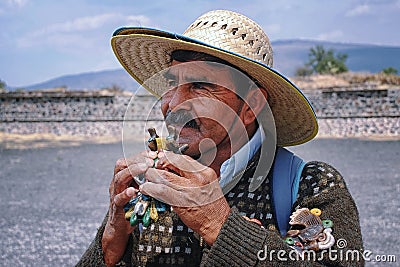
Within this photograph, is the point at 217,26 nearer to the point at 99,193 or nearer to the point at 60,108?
the point at 99,193

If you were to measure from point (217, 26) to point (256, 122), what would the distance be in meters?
0.25

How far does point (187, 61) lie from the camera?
136 centimetres

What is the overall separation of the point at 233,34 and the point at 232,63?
0.23ft

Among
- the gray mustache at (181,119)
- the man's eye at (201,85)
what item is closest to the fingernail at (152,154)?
the gray mustache at (181,119)

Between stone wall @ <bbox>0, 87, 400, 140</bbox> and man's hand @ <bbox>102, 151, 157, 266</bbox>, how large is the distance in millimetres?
12819

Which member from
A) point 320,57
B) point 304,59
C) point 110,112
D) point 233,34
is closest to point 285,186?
point 233,34

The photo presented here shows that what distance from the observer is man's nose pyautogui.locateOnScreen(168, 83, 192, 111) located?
1281 mm

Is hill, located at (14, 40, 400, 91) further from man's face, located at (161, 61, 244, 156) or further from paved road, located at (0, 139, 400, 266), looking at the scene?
man's face, located at (161, 61, 244, 156)

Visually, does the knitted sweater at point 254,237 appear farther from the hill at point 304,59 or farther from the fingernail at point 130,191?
the hill at point 304,59

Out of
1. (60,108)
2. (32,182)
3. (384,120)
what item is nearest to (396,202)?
(32,182)

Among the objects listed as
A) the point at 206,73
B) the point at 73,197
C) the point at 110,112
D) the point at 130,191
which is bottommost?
the point at 73,197

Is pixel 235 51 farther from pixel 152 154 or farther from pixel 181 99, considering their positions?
pixel 152 154

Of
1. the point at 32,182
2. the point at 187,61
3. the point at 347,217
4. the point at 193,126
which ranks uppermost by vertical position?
the point at 187,61

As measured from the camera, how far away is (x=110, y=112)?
15.6 m
